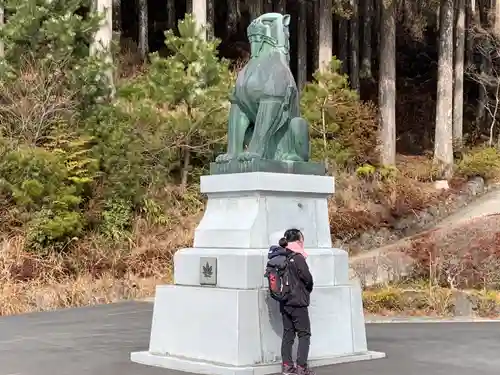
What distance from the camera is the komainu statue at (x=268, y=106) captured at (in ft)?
29.8

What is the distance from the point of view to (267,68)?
9258 mm

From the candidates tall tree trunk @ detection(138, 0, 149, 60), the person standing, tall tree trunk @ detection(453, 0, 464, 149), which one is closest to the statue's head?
the person standing

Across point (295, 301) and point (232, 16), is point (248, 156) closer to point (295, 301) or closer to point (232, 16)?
point (295, 301)

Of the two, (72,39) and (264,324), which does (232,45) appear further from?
(264,324)

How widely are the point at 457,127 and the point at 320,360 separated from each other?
23.9 m

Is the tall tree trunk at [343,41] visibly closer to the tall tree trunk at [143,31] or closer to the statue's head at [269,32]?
the tall tree trunk at [143,31]

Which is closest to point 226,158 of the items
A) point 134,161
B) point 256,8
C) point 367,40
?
point 134,161

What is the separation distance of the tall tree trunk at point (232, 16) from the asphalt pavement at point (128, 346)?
90.2ft

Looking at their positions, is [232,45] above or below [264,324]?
above

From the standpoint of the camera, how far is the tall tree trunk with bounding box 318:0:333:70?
2670cm

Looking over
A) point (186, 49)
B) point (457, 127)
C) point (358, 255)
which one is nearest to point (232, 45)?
point (457, 127)

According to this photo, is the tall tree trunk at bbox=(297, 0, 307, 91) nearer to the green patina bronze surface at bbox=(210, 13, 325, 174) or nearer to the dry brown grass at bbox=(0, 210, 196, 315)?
the dry brown grass at bbox=(0, 210, 196, 315)

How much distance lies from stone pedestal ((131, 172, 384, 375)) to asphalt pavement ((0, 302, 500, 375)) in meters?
0.35

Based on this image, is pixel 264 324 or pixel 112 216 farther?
pixel 112 216
